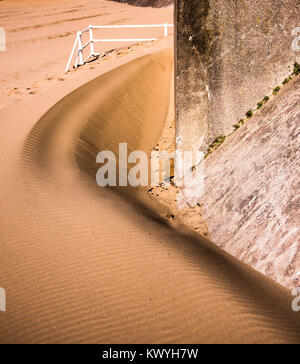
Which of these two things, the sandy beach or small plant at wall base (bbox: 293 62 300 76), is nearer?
the sandy beach

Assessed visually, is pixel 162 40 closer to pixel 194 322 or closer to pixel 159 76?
pixel 159 76

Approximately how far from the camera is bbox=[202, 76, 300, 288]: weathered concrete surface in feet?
12.5

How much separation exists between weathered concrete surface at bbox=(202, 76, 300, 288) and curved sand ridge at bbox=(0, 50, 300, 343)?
11.5 inches

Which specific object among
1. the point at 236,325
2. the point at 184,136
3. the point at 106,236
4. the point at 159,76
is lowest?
the point at 236,325

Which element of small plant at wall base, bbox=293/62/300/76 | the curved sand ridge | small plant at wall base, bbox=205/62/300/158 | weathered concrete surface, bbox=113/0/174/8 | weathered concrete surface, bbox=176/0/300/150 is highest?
weathered concrete surface, bbox=113/0/174/8

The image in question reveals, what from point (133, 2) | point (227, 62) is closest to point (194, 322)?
point (227, 62)

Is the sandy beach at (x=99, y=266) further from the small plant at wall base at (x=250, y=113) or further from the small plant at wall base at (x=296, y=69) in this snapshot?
the small plant at wall base at (x=296, y=69)

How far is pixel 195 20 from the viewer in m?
5.87

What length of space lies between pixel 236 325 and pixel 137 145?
6319 millimetres

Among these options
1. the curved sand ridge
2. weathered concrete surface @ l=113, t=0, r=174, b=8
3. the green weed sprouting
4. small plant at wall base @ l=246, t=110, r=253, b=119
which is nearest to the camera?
the curved sand ridge

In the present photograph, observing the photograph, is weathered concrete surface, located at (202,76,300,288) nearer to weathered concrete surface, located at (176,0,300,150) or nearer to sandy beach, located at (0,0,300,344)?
sandy beach, located at (0,0,300,344)

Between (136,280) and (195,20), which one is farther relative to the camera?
(195,20)

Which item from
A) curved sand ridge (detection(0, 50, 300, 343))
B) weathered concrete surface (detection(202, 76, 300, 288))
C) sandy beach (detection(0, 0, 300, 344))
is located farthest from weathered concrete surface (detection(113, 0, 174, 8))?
curved sand ridge (detection(0, 50, 300, 343))

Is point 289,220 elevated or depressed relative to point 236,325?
elevated
